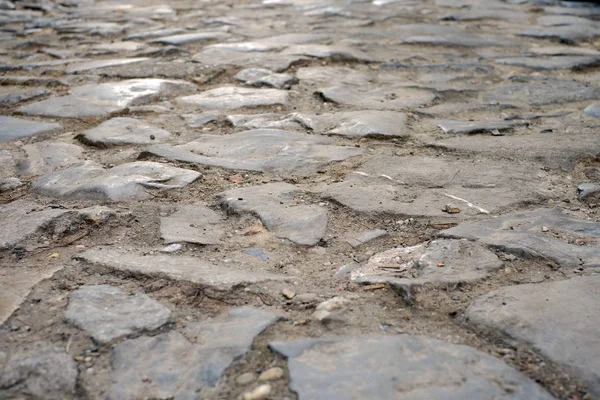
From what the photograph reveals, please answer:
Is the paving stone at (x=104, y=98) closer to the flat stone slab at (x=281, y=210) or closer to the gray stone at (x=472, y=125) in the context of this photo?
the flat stone slab at (x=281, y=210)

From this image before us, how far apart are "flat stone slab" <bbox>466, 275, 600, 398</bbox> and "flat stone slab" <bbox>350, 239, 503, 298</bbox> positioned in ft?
0.32

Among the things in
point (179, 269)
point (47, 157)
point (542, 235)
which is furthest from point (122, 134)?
point (542, 235)

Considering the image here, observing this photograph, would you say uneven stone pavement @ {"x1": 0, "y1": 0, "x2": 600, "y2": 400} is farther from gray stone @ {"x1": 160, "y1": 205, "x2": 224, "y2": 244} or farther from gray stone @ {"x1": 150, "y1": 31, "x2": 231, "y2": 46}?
gray stone @ {"x1": 150, "y1": 31, "x2": 231, "y2": 46}

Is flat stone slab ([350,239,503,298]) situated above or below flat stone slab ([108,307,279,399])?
below

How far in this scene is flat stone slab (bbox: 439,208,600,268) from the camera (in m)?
1.54

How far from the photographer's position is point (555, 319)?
1277 mm

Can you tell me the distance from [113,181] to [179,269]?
0.60m

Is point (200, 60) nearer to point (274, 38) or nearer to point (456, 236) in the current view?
point (274, 38)

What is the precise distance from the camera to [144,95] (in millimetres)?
2916

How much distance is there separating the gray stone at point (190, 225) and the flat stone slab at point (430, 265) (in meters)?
0.40

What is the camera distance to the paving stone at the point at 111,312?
1274 mm

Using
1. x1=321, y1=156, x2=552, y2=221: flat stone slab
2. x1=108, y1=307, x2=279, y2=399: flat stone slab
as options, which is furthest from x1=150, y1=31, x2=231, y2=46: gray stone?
x1=108, y1=307, x2=279, y2=399: flat stone slab

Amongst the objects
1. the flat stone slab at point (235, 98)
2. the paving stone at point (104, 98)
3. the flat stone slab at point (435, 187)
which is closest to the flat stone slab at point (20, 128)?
the paving stone at point (104, 98)

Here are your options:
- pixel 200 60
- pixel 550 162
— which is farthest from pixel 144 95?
pixel 550 162
